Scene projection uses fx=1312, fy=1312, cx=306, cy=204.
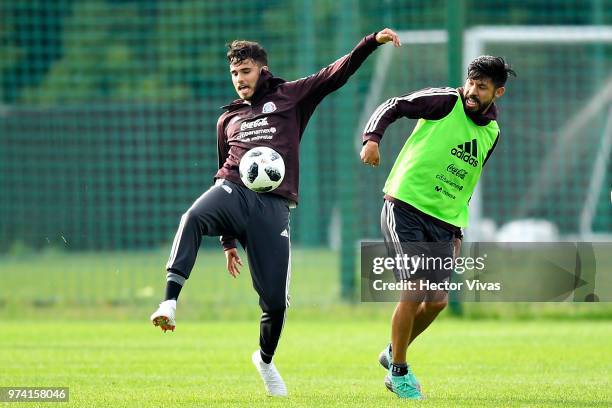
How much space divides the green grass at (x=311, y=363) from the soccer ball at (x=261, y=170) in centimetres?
122

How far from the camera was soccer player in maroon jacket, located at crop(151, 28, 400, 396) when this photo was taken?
24.8 feet

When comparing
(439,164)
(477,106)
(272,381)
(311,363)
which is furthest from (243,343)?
(477,106)

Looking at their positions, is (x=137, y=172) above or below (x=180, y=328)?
→ above

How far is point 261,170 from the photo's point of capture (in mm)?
7590

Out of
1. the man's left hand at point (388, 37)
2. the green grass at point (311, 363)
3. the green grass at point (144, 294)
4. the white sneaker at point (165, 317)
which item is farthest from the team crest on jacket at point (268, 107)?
the green grass at point (144, 294)

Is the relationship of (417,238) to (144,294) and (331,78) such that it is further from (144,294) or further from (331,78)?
(144,294)

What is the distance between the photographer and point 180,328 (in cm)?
1289

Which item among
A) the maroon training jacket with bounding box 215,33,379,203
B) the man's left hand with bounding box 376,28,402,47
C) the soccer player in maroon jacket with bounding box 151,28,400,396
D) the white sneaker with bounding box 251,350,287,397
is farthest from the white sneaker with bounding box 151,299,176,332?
the man's left hand with bounding box 376,28,402,47

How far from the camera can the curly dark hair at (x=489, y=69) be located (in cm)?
778

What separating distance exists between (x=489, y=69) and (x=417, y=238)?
43.1 inches

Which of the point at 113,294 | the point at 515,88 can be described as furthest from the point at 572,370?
the point at 515,88

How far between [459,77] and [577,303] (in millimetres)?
2735

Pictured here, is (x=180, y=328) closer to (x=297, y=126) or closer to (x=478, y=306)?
(x=478, y=306)

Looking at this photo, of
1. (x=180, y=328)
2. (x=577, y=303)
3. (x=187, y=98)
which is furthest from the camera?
(x=187, y=98)
